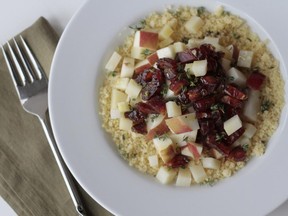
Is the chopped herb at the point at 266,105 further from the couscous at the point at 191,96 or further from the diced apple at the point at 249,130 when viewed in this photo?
the diced apple at the point at 249,130

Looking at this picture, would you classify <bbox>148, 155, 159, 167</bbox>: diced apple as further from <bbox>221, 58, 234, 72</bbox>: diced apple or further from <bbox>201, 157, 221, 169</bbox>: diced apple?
<bbox>221, 58, 234, 72</bbox>: diced apple

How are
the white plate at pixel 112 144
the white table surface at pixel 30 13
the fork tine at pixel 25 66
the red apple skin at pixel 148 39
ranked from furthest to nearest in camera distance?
the white table surface at pixel 30 13 → the fork tine at pixel 25 66 → the red apple skin at pixel 148 39 → the white plate at pixel 112 144

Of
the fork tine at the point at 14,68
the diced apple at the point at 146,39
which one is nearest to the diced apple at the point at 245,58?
the diced apple at the point at 146,39

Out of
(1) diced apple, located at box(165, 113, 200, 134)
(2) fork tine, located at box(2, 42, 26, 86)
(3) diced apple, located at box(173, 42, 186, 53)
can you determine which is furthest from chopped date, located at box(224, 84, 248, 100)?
(2) fork tine, located at box(2, 42, 26, 86)

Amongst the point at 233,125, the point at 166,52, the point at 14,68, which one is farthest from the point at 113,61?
the point at 233,125

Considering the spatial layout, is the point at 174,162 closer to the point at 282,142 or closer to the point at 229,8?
the point at 282,142

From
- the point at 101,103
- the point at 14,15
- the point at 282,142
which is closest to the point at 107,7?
the point at 101,103
